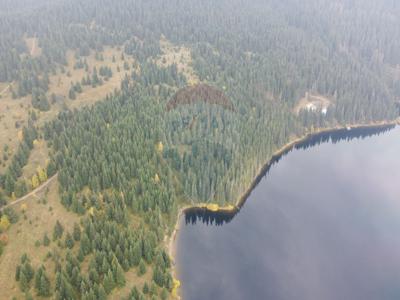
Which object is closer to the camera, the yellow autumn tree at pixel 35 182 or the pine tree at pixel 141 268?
the pine tree at pixel 141 268

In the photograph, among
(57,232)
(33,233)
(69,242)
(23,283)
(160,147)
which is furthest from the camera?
(160,147)

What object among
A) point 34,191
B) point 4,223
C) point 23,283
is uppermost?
point 4,223

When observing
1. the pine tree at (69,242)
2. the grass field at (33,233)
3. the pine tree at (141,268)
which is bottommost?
the pine tree at (141,268)

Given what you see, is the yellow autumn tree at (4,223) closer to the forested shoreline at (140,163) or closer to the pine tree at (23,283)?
the forested shoreline at (140,163)

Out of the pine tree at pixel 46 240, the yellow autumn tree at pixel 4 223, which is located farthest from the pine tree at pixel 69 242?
the yellow autumn tree at pixel 4 223

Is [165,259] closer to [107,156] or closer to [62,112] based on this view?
[107,156]

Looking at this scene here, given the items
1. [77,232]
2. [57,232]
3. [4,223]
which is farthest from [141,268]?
[4,223]

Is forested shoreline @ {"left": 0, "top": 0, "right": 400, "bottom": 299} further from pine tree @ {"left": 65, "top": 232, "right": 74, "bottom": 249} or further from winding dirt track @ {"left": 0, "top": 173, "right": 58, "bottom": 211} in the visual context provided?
winding dirt track @ {"left": 0, "top": 173, "right": 58, "bottom": 211}

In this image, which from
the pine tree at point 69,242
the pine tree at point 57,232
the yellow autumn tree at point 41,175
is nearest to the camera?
the pine tree at point 69,242

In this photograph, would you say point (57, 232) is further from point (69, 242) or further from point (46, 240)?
point (69, 242)

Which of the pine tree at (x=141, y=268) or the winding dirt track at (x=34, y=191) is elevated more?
the winding dirt track at (x=34, y=191)

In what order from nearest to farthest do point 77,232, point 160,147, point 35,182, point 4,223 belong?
point 77,232 → point 4,223 → point 35,182 → point 160,147

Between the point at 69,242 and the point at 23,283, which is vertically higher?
the point at 69,242
